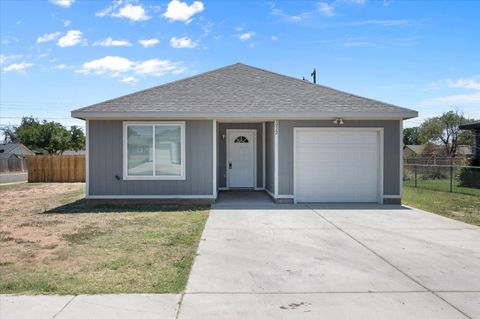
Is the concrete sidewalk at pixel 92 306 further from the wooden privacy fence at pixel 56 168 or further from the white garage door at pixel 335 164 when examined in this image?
the wooden privacy fence at pixel 56 168

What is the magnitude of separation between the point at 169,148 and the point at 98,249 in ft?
18.8

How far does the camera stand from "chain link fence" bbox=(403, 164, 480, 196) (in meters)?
17.4

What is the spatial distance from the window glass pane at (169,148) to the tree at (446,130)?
38542 millimetres

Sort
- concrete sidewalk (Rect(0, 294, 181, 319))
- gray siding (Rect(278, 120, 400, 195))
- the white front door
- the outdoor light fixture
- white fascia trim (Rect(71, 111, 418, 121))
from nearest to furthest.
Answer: concrete sidewalk (Rect(0, 294, 181, 319)), white fascia trim (Rect(71, 111, 418, 121)), the outdoor light fixture, gray siding (Rect(278, 120, 400, 195)), the white front door

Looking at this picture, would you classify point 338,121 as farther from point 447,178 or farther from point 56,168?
point 56,168

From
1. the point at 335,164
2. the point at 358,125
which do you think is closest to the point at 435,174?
the point at 358,125

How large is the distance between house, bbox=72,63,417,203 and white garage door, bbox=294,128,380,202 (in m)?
0.03

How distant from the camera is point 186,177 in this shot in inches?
477

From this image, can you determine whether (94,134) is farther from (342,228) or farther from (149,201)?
(342,228)

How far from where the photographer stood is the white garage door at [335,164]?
40.4 feet

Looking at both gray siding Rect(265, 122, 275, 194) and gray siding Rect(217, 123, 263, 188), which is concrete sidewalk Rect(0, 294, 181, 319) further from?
gray siding Rect(217, 123, 263, 188)

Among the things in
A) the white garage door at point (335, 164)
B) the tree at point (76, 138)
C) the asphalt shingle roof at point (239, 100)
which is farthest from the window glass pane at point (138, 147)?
the tree at point (76, 138)

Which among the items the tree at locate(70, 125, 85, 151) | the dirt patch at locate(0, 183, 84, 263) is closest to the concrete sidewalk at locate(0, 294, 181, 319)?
the dirt patch at locate(0, 183, 84, 263)

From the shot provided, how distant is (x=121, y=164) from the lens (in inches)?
473
